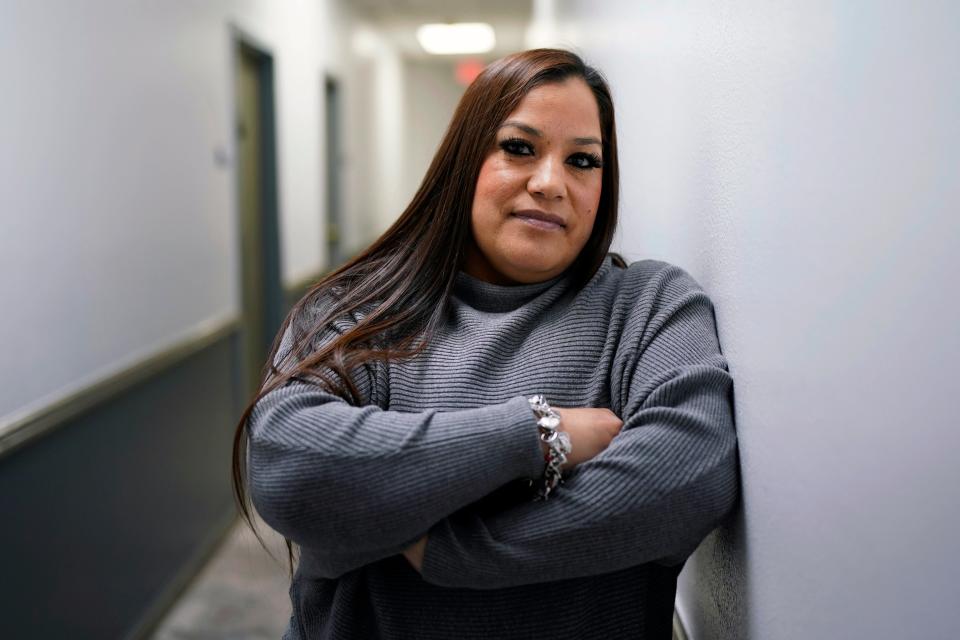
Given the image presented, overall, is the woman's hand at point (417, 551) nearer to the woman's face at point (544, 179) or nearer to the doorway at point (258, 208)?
the woman's face at point (544, 179)

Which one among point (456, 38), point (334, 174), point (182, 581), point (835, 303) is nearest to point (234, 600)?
point (182, 581)

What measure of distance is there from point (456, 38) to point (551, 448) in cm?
757

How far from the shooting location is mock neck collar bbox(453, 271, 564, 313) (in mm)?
1132

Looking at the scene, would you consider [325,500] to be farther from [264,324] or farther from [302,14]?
[302,14]

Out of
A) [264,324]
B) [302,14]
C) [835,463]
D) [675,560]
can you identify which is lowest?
[264,324]

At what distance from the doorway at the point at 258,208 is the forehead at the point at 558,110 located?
2995 millimetres

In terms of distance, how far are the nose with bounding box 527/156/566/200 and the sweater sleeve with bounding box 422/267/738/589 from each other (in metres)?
0.27

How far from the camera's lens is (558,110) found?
1.07 metres

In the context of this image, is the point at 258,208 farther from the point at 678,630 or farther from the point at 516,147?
the point at 678,630

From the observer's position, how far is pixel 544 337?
1.06m

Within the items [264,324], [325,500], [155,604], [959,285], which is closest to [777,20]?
[959,285]

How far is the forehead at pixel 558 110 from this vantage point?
1.07 m

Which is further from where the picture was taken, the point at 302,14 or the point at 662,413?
the point at 302,14

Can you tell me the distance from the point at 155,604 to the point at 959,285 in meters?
2.65
